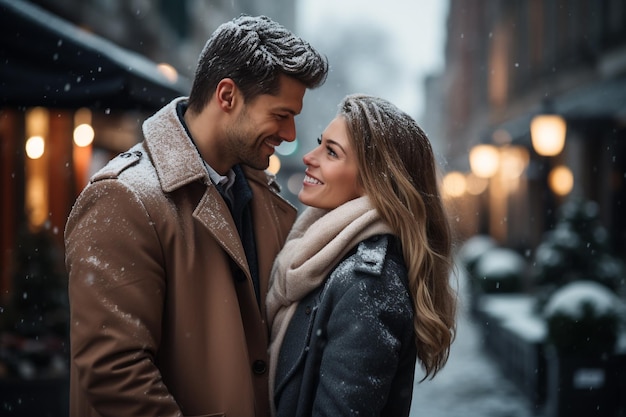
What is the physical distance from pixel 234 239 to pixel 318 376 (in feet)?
1.96

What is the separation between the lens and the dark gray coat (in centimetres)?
243

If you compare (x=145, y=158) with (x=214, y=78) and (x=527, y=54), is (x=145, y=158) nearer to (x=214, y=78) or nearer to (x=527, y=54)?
(x=214, y=78)

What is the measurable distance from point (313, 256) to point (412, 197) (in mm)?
451

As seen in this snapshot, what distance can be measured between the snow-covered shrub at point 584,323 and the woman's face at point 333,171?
15.7ft

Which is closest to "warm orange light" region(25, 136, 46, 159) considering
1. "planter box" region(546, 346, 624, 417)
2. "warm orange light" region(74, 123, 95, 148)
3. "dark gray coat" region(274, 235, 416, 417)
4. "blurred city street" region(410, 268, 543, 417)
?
"warm orange light" region(74, 123, 95, 148)

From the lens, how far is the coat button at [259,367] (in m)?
2.75

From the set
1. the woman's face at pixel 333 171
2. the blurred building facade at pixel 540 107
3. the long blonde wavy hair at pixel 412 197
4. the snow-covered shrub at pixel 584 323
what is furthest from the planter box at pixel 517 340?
the woman's face at pixel 333 171

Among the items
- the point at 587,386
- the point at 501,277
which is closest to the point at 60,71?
the point at 587,386

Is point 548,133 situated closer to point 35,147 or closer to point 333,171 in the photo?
point 35,147

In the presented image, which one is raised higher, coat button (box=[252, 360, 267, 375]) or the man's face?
the man's face

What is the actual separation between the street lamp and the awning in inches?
252

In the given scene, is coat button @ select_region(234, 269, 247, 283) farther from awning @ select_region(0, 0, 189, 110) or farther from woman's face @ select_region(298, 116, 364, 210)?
awning @ select_region(0, 0, 189, 110)

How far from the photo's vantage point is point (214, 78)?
2.78 m

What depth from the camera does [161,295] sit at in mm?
2494
